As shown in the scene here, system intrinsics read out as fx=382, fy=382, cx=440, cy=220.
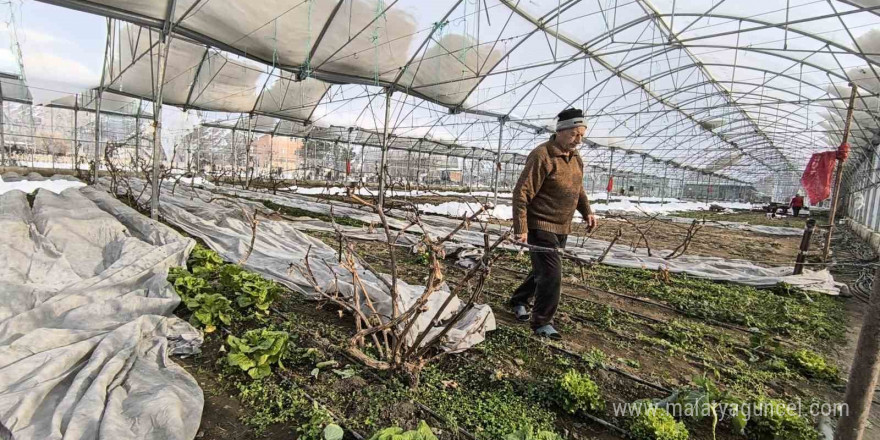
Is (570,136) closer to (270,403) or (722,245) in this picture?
(270,403)

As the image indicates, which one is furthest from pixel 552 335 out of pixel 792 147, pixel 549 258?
pixel 792 147

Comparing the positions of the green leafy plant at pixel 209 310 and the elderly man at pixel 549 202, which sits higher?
the elderly man at pixel 549 202

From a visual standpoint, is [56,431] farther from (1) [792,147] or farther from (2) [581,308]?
(1) [792,147]

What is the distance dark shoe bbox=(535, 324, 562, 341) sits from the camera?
3.22 m

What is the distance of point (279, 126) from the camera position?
23156 mm

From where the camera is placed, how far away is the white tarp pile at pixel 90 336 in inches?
69.4

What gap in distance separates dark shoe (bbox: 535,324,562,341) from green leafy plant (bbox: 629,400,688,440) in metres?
1.15

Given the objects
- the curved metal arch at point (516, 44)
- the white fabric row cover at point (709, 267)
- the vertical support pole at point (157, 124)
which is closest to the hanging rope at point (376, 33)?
the curved metal arch at point (516, 44)

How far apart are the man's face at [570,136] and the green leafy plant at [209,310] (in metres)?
3.05

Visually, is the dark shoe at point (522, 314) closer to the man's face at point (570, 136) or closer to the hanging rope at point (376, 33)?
the man's face at point (570, 136)

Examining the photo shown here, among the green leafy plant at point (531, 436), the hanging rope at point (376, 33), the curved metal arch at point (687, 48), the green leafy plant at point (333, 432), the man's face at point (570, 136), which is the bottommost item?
the green leafy plant at point (333, 432)

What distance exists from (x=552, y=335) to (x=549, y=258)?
0.70 m

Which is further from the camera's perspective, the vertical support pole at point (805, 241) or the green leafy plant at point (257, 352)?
the vertical support pole at point (805, 241)

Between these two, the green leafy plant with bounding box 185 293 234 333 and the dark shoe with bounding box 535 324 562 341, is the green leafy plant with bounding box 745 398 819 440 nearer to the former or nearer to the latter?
the dark shoe with bounding box 535 324 562 341
